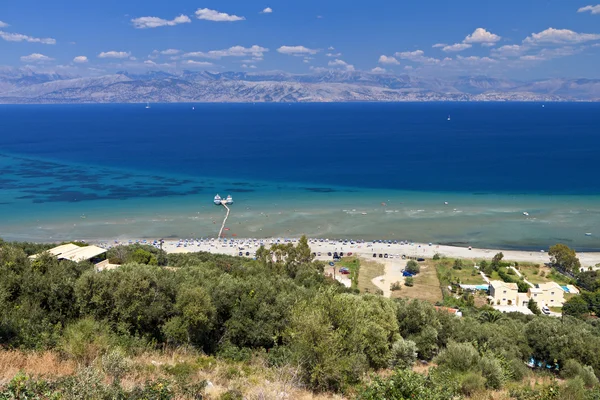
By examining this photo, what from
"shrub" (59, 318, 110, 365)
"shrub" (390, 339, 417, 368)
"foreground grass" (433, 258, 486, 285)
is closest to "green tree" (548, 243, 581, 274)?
"foreground grass" (433, 258, 486, 285)

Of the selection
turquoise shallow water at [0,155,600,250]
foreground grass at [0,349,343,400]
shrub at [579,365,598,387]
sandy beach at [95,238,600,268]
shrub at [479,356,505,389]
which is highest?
foreground grass at [0,349,343,400]

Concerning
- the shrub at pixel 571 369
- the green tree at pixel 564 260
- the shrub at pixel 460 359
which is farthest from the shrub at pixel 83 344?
the green tree at pixel 564 260

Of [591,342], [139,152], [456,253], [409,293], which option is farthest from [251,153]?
[591,342]

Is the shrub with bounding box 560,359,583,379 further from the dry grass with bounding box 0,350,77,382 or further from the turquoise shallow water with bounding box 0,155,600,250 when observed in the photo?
the turquoise shallow water with bounding box 0,155,600,250

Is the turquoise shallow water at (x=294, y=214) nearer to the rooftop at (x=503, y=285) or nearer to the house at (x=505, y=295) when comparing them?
the rooftop at (x=503, y=285)

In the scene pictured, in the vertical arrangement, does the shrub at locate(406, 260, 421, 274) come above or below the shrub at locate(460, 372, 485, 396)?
below

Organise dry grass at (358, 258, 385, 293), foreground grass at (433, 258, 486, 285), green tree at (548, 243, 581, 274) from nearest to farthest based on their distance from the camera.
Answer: dry grass at (358, 258, 385, 293), foreground grass at (433, 258, 486, 285), green tree at (548, 243, 581, 274)
